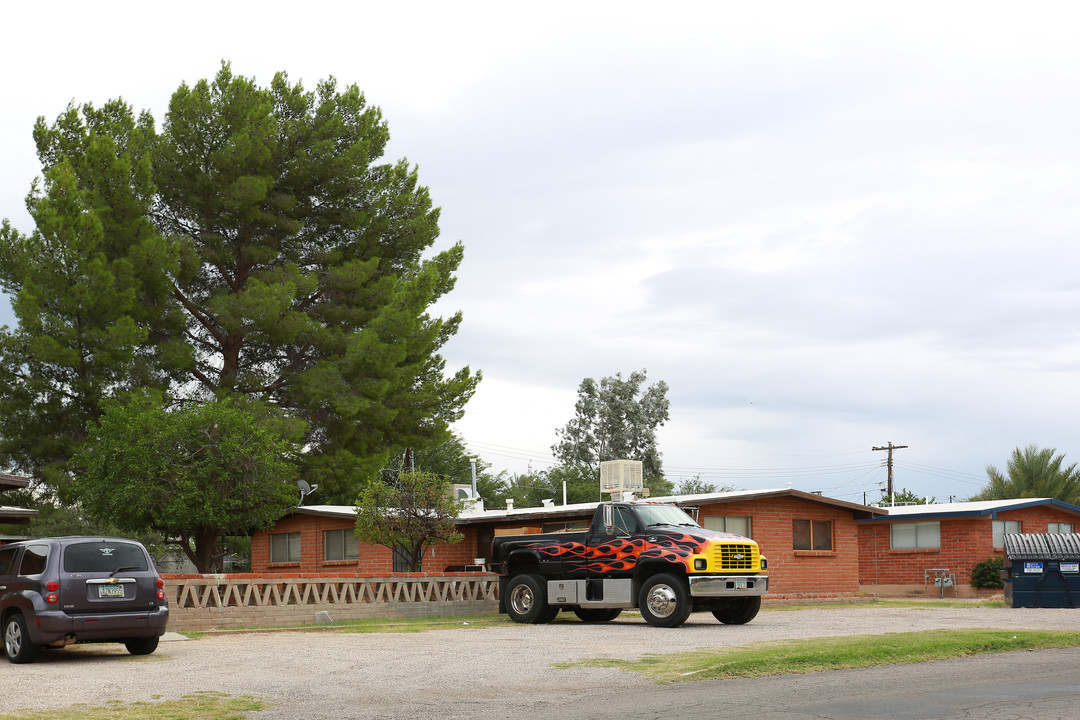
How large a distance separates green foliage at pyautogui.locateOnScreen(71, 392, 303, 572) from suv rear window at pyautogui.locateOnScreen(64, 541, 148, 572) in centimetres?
1071

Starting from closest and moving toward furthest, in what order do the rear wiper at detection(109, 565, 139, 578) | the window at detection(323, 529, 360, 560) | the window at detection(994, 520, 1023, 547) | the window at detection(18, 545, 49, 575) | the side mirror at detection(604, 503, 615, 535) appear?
the window at detection(18, 545, 49, 575) → the rear wiper at detection(109, 565, 139, 578) → the side mirror at detection(604, 503, 615, 535) → the window at detection(994, 520, 1023, 547) → the window at detection(323, 529, 360, 560)

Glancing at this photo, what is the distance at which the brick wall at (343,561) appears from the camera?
111 ft

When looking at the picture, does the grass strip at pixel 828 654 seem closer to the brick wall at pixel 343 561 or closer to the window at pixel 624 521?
the window at pixel 624 521

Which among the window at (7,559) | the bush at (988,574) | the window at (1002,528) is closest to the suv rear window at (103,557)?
the window at (7,559)

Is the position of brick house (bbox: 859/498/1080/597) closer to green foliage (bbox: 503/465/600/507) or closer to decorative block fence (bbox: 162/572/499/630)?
decorative block fence (bbox: 162/572/499/630)

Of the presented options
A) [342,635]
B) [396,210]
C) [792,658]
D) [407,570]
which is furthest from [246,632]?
[396,210]

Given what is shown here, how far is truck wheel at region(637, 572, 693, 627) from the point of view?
760 inches

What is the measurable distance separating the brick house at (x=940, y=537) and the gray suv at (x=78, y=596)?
24805 millimetres

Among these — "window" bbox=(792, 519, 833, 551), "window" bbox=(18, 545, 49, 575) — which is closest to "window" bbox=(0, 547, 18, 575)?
"window" bbox=(18, 545, 49, 575)

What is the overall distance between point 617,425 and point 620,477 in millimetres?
38605

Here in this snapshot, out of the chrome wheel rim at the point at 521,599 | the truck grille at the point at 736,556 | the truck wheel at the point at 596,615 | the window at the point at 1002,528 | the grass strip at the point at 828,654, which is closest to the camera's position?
the grass strip at the point at 828,654

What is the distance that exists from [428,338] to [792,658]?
23.5 meters

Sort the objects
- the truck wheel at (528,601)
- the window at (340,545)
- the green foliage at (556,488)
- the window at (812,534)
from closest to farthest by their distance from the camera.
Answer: the truck wheel at (528,601), the window at (812,534), the window at (340,545), the green foliage at (556,488)

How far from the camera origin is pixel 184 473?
1020 inches
